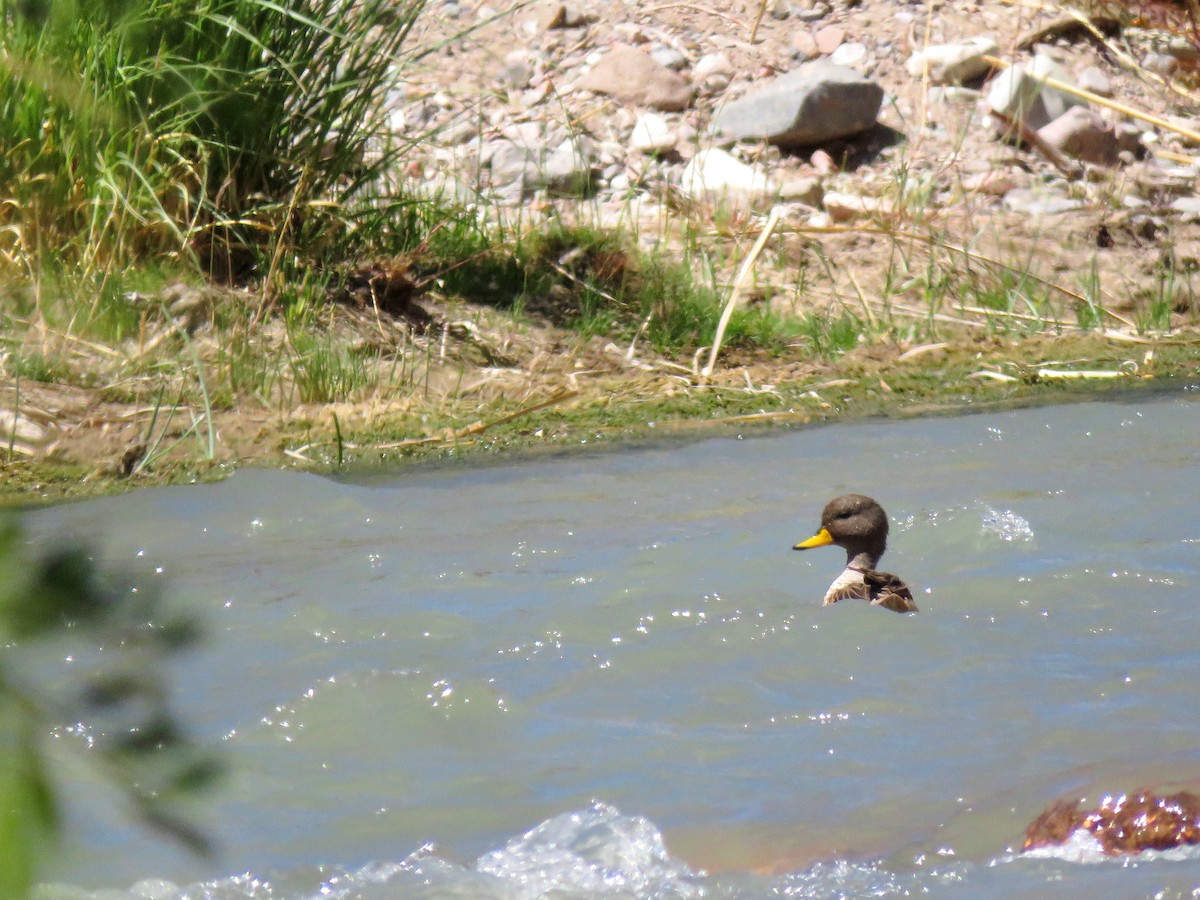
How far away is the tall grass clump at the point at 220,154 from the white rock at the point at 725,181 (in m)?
2.20

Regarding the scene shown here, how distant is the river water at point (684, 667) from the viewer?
2.93 metres

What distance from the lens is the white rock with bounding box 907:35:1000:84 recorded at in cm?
1010

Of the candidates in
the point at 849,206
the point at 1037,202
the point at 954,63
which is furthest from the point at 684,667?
the point at 954,63

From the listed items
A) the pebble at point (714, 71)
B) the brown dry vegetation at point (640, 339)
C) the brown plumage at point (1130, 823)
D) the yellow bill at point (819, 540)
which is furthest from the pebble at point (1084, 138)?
the brown plumage at point (1130, 823)

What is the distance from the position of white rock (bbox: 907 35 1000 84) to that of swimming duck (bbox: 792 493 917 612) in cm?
557

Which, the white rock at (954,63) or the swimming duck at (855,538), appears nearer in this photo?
the swimming duck at (855,538)

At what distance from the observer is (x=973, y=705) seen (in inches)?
151

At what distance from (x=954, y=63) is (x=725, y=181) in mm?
2226

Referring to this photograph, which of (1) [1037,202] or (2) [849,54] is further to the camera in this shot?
(2) [849,54]

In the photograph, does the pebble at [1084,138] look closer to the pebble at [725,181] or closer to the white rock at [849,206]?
the white rock at [849,206]

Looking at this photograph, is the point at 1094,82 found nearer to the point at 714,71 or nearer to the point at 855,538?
the point at 714,71

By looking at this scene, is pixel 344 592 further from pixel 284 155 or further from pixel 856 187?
pixel 856 187

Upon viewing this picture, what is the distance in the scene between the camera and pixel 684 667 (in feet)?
13.7

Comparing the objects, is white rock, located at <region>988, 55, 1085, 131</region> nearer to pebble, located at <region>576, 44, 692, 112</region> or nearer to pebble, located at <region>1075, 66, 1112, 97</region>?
pebble, located at <region>1075, 66, 1112, 97</region>
